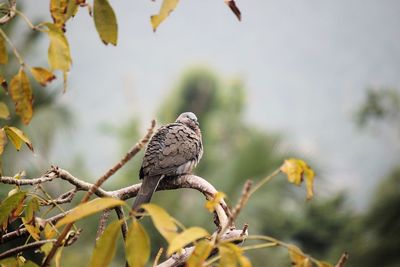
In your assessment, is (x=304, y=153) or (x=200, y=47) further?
(x=200, y=47)

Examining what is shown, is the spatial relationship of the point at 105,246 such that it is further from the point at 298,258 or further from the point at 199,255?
the point at 298,258

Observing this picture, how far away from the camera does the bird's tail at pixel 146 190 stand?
1774 millimetres

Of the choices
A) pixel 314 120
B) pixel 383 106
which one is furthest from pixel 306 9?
pixel 383 106

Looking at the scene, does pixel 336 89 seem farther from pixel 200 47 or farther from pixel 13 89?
pixel 13 89

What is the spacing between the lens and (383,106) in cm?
1638

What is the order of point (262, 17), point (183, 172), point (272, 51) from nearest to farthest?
1. point (183, 172)
2. point (272, 51)
3. point (262, 17)

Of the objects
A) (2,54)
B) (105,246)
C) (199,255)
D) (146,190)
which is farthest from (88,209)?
(146,190)

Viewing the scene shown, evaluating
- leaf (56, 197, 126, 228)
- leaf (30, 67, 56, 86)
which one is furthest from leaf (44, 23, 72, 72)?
leaf (56, 197, 126, 228)

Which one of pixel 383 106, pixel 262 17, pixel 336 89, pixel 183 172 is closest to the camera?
pixel 183 172

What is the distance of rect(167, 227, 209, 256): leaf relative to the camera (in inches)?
29.8

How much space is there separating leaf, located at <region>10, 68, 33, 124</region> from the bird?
1.50m

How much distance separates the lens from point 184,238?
0.77 m

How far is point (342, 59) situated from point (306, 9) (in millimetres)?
28784

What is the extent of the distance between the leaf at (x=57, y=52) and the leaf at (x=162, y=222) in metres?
0.26
